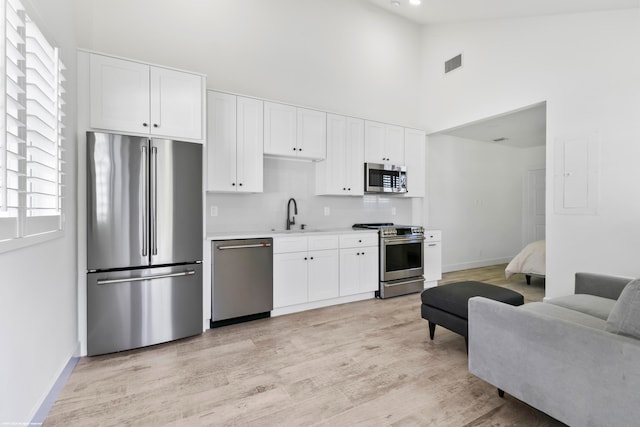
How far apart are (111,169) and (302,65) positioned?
116 inches

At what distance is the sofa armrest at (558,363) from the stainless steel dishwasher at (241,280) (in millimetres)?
2070

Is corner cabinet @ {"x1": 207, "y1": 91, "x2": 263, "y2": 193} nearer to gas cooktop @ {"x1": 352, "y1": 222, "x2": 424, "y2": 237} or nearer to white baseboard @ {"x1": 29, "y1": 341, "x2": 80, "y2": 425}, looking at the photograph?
gas cooktop @ {"x1": 352, "y1": 222, "x2": 424, "y2": 237}

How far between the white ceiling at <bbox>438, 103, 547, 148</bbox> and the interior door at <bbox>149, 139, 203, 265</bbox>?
4192 mm

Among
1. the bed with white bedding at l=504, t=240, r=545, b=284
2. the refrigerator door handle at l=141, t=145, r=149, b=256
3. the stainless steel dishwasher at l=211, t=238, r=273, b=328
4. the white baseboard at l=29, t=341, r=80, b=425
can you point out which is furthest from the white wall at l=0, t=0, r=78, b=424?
the bed with white bedding at l=504, t=240, r=545, b=284

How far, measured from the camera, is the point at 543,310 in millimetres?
2023

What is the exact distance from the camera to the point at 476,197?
20.5ft

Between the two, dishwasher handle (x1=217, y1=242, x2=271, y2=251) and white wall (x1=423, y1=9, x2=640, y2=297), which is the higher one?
white wall (x1=423, y1=9, x2=640, y2=297)

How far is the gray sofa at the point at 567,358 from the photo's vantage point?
4.15 ft

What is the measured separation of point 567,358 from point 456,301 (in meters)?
1.03

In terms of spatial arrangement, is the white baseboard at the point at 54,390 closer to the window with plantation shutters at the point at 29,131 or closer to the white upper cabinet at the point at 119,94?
the window with plantation shutters at the point at 29,131

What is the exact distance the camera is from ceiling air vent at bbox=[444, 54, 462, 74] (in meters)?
4.79

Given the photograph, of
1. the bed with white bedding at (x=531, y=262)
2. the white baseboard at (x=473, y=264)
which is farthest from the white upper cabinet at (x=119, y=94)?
the white baseboard at (x=473, y=264)

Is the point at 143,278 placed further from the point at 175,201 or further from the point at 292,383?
the point at 292,383

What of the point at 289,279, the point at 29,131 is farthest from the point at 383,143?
the point at 29,131
